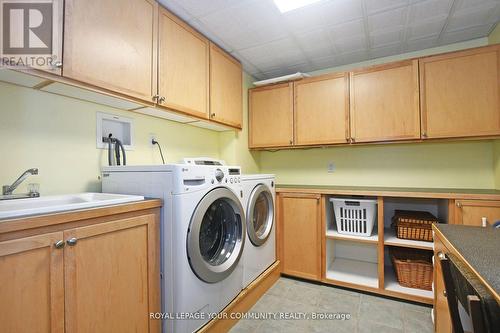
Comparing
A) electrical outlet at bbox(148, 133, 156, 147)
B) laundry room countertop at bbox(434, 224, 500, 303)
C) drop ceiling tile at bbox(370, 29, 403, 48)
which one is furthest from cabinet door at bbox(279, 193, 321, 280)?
drop ceiling tile at bbox(370, 29, 403, 48)

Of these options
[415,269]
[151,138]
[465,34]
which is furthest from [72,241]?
[465,34]

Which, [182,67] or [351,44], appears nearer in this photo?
[182,67]

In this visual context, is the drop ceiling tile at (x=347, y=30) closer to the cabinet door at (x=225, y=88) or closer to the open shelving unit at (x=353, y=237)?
the cabinet door at (x=225, y=88)

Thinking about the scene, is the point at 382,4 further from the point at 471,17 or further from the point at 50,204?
the point at 50,204

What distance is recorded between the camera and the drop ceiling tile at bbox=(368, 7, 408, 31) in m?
1.80

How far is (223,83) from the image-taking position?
230 cm

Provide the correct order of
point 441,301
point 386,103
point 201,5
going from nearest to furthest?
point 441,301
point 201,5
point 386,103

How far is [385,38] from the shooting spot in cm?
217

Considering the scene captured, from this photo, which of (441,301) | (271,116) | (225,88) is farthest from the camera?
(271,116)

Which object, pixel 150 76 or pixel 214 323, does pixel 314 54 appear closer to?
pixel 150 76

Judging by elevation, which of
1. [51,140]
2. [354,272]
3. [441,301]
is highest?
[51,140]

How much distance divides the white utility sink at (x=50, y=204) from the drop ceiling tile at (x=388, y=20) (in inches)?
84.8

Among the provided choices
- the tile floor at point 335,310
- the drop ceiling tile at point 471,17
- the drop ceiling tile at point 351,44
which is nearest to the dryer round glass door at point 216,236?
the tile floor at point 335,310

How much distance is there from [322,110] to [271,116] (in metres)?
0.57
